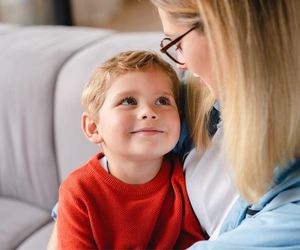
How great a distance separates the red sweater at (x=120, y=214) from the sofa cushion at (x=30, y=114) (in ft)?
1.74

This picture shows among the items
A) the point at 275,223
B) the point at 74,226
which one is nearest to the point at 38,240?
the point at 74,226

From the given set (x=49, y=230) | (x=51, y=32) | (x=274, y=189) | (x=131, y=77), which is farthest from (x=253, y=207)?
(x=51, y=32)

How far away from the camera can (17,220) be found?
1725 mm

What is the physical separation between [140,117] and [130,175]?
0.16 m

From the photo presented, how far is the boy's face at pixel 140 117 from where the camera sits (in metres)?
1.14

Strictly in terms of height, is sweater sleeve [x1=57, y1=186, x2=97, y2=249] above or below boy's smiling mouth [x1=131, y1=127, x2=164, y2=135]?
below

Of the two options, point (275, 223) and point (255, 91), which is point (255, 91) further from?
point (275, 223)

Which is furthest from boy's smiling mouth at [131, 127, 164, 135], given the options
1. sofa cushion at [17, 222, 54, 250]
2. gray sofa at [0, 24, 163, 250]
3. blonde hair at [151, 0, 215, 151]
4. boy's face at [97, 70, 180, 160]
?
sofa cushion at [17, 222, 54, 250]

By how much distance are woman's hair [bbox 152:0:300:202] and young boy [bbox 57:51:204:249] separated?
273 millimetres

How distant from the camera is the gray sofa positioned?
5.45 ft

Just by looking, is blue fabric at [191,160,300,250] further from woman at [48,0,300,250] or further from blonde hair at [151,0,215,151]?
blonde hair at [151,0,215,151]

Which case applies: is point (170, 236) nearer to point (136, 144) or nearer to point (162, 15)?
point (136, 144)

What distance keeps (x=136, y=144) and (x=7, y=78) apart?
79 centimetres

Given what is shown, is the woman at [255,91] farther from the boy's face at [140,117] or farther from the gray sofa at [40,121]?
the gray sofa at [40,121]
